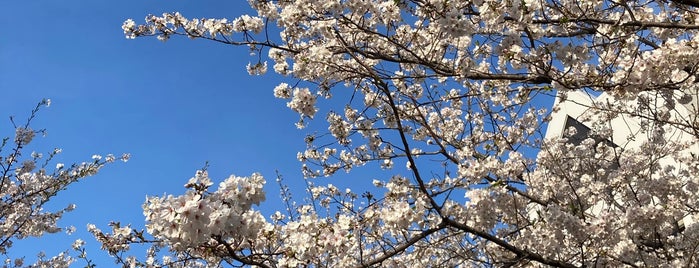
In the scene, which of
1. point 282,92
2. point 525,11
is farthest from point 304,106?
point 525,11

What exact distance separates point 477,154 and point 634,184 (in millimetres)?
2850

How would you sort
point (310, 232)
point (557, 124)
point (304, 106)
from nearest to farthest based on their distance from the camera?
point (310, 232) → point (304, 106) → point (557, 124)

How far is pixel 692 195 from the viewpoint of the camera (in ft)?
26.7

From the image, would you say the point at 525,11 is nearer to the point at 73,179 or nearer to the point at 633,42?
the point at 633,42

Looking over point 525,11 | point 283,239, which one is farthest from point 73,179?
point 525,11

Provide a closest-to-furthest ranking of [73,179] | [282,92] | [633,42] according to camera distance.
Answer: [633,42]
[282,92]
[73,179]

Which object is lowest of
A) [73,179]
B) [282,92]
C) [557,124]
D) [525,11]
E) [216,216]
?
[216,216]

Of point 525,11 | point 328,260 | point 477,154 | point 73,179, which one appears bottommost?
point 328,260

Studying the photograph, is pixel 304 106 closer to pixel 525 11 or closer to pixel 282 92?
pixel 282 92

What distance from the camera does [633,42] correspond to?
532cm

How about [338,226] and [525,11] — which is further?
[525,11]

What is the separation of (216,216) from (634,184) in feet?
23.7

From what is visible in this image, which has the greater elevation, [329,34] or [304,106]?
[329,34]

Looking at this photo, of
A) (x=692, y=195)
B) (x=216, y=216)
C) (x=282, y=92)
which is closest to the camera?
(x=216, y=216)
